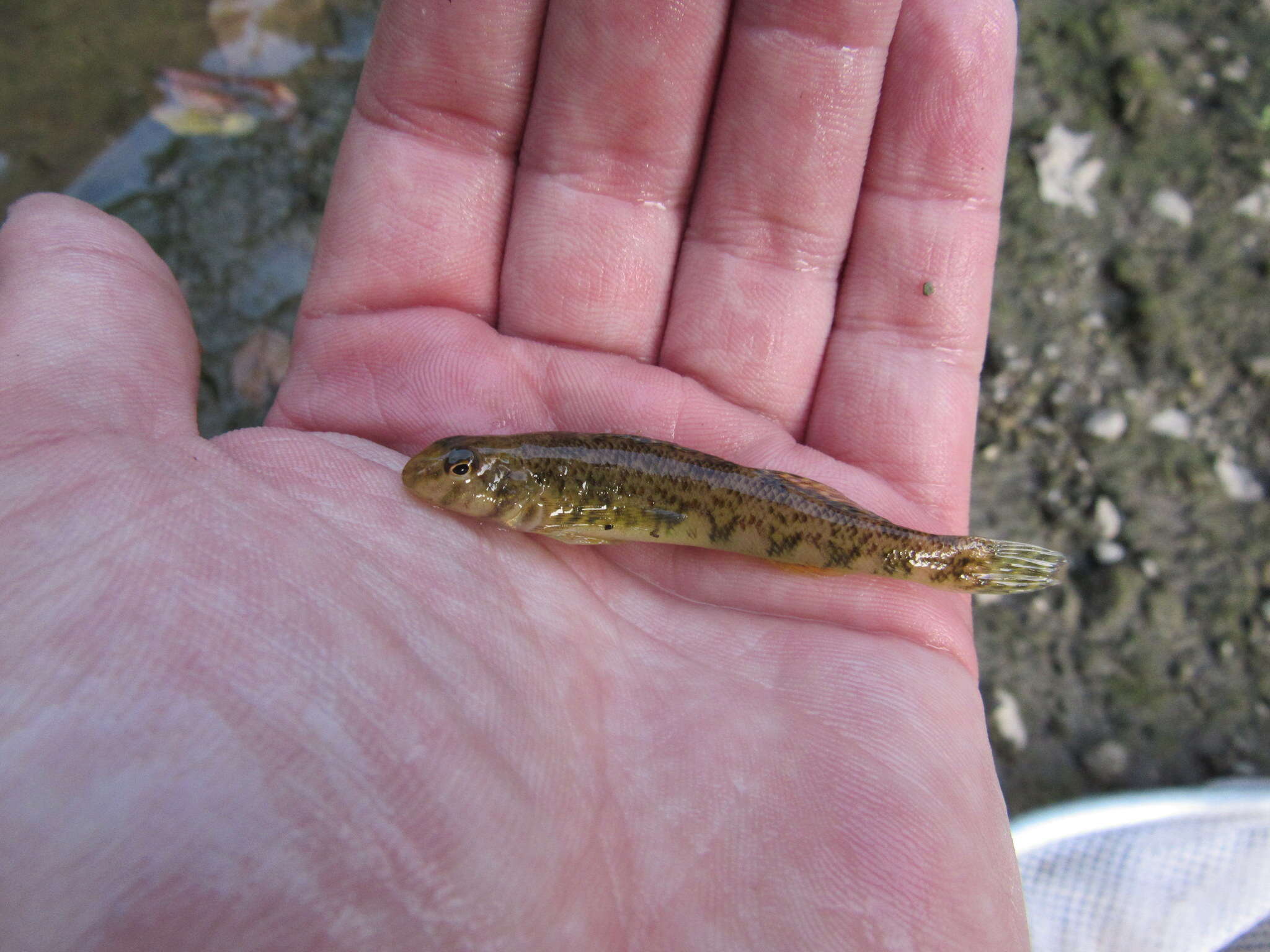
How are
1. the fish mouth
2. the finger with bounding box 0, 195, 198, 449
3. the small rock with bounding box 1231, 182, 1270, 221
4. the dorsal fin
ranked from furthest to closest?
the small rock with bounding box 1231, 182, 1270, 221 < the dorsal fin < the fish mouth < the finger with bounding box 0, 195, 198, 449

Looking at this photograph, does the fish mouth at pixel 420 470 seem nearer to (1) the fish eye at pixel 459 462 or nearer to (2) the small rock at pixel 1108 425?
(1) the fish eye at pixel 459 462

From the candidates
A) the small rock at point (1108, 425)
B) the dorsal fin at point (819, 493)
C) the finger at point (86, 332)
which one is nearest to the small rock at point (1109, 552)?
the small rock at point (1108, 425)

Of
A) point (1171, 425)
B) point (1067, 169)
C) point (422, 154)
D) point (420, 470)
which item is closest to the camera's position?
point (420, 470)

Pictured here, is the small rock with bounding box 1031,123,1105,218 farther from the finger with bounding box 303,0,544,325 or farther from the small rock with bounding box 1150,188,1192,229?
the finger with bounding box 303,0,544,325

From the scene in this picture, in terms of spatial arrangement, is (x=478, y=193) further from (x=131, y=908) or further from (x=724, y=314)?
(x=131, y=908)

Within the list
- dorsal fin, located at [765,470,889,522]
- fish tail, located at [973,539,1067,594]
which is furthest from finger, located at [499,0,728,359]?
fish tail, located at [973,539,1067,594]

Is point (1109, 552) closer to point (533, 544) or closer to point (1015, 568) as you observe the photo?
point (1015, 568)

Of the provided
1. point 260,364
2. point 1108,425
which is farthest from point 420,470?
point 1108,425
